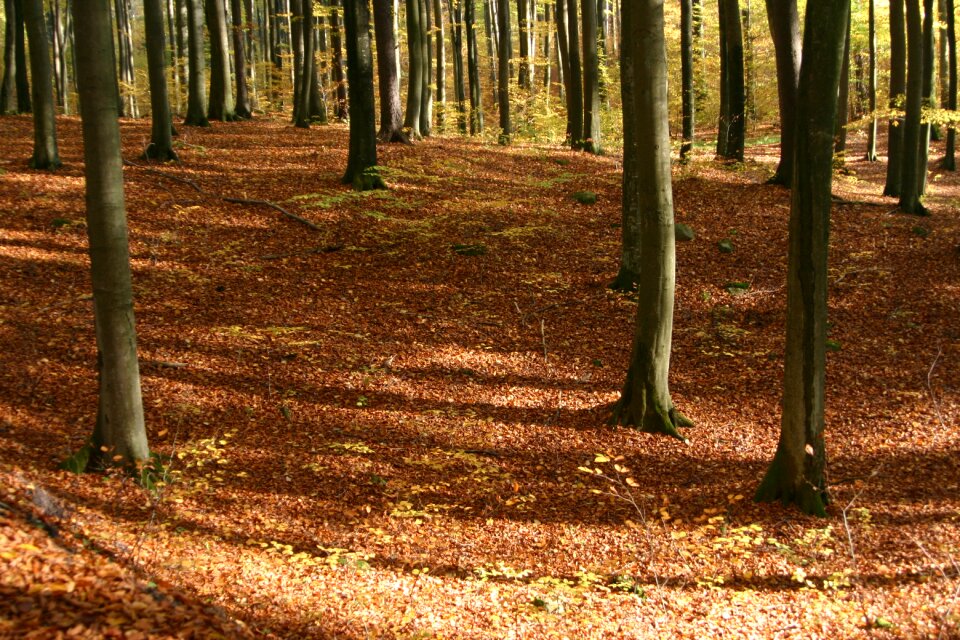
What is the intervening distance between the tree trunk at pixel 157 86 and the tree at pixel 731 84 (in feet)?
44.0

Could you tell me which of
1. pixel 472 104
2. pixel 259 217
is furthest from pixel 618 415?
pixel 472 104

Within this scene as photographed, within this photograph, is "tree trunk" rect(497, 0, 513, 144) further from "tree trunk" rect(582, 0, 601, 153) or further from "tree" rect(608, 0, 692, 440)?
"tree" rect(608, 0, 692, 440)

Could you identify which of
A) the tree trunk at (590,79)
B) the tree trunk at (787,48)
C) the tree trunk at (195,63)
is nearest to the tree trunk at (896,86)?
the tree trunk at (787,48)

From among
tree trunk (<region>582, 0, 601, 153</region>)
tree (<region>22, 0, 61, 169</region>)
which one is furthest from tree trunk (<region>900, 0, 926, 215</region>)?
tree (<region>22, 0, 61, 169</region>)

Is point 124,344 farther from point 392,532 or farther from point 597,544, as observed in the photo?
point 597,544

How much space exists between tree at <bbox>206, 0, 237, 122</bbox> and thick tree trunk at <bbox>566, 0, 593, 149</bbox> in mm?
9932

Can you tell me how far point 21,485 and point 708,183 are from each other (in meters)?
16.3

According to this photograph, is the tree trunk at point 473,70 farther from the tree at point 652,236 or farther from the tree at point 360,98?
the tree at point 652,236

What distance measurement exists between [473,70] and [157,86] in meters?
13.5

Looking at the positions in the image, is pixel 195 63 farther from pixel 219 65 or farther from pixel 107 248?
pixel 107 248

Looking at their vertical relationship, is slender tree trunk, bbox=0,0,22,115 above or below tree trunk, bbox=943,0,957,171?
above

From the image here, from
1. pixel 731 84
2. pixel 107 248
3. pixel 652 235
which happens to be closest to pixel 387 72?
pixel 731 84

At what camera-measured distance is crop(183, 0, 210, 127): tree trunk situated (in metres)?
19.2

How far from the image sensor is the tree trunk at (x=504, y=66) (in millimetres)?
22062
